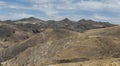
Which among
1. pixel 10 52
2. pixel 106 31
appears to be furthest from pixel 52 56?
pixel 10 52

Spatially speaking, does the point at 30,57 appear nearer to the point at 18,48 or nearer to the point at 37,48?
the point at 37,48

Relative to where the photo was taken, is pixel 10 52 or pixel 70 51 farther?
pixel 10 52

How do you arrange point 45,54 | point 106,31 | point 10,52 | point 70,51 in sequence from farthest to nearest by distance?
point 10,52, point 106,31, point 45,54, point 70,51

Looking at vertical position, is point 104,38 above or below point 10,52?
above

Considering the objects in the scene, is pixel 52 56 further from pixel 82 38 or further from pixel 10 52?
pixel 10 52

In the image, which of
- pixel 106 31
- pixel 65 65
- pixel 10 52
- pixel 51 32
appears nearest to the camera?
pixel 65 65

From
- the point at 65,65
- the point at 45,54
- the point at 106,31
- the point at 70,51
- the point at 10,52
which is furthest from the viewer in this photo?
the point at 10,52

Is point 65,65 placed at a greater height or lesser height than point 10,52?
greater

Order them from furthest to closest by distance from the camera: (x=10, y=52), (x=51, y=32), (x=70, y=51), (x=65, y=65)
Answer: (x=51, y=32), (x=10, y=52), (x=70, y=51), (x=65, y=65)

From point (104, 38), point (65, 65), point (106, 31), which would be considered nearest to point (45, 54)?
point (104, 38)
